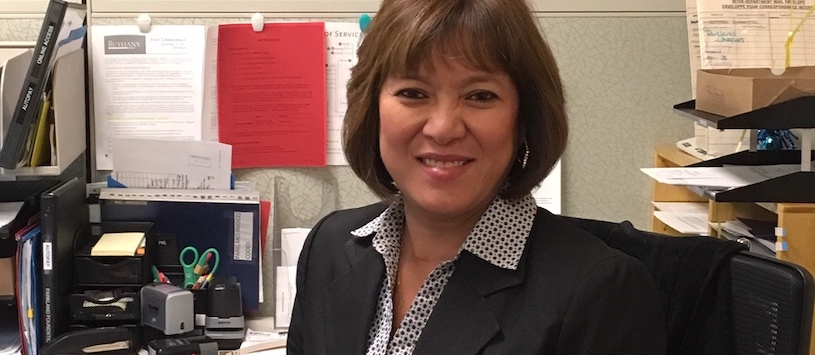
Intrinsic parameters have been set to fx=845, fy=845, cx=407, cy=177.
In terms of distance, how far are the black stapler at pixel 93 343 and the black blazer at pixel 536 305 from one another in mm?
522

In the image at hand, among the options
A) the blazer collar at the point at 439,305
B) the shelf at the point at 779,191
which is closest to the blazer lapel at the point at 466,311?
the blazer collar at the point at 439,305

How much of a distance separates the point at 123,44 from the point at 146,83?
9 cm

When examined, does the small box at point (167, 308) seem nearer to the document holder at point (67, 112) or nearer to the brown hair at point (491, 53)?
the document holder at point (67, 112)

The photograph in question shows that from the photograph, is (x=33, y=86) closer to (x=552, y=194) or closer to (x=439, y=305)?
(x=439, y=305)

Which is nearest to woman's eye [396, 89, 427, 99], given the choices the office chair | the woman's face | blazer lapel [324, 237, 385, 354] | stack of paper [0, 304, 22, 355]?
the woman's face

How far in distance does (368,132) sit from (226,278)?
27.5 inches

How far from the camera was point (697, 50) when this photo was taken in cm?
167

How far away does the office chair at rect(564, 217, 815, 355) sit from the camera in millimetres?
946

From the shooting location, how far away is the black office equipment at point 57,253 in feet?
5.03

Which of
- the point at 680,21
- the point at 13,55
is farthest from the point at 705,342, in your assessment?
the point at 13,55

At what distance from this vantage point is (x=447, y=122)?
1.03 metres

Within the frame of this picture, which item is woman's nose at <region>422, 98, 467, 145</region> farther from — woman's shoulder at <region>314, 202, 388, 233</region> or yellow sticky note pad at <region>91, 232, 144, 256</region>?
yellow sticky note pad at <region>91, 232, 144, 256</region>

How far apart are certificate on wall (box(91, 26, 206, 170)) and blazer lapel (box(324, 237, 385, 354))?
0.69 meters

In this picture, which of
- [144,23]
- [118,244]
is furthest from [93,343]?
[144,23]
